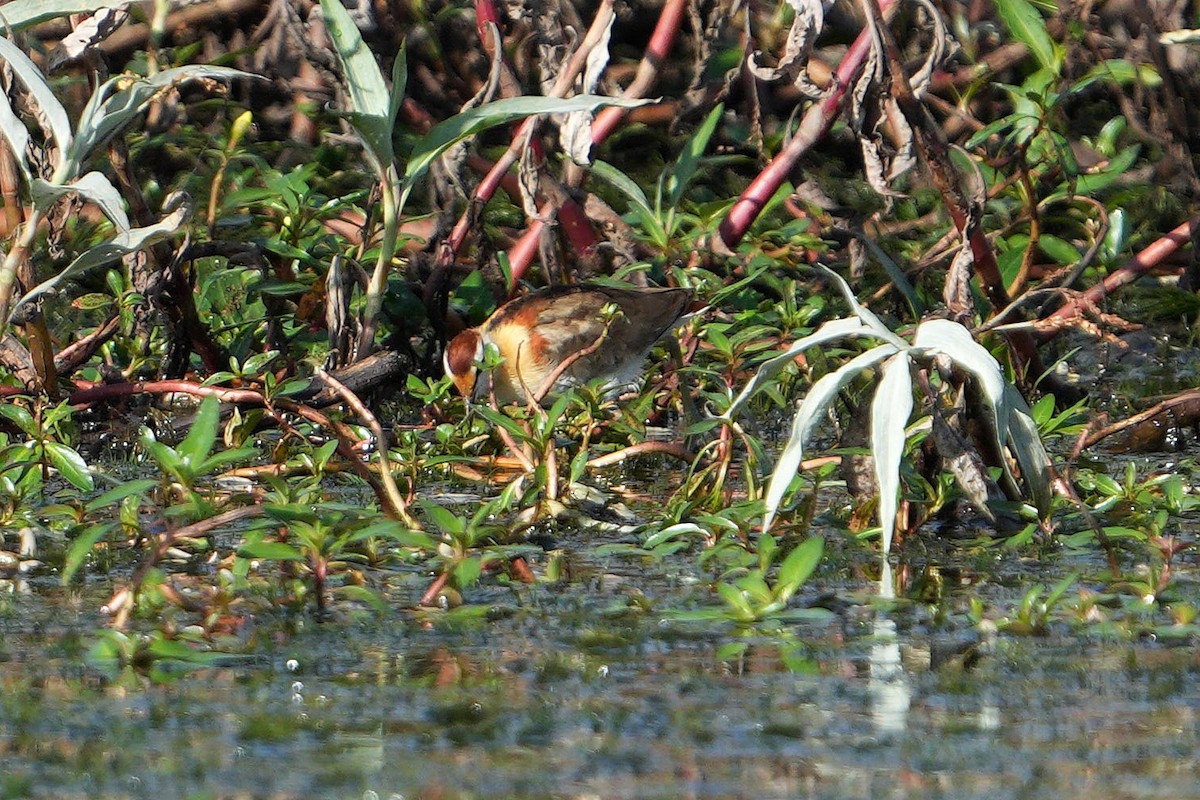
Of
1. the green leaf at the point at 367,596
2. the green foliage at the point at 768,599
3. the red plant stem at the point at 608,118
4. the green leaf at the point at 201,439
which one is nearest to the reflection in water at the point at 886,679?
the green foliage at the point at 768,599

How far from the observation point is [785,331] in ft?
15.8

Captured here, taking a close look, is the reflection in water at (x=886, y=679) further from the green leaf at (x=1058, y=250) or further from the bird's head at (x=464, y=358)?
the green leaf at (x=1058, y=250)

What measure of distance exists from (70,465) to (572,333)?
1749 millimetres

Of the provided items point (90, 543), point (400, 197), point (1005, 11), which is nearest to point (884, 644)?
point (90, 543)

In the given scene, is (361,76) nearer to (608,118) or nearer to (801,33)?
(801,33)

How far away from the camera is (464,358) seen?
496 cm

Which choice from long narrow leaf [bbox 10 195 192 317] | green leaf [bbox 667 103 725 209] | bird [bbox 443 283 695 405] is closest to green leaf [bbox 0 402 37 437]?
long narrow leaf [bbox 10 195 192 317]

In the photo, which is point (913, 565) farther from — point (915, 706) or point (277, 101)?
point (277, 101)

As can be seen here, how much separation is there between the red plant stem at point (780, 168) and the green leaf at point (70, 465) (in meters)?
2.27

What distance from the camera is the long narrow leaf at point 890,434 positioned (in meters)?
2.98

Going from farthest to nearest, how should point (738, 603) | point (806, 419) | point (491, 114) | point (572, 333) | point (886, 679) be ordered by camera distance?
point (572, 333)
point (491, 114)
point (806, 419)
point (738, 603)
point (886, 679)

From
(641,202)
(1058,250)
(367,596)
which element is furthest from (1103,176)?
(367,596)

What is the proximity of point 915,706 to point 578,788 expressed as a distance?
1.84 feet

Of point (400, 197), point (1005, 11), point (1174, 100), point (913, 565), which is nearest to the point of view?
point (913, 565)
